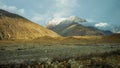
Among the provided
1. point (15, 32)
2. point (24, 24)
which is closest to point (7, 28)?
point (15, 32)

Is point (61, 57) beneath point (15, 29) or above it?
beneath

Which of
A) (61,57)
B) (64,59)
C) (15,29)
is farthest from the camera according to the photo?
(15,29)

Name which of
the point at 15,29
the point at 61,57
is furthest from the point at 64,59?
the point at 15,29

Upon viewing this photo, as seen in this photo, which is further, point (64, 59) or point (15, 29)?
point (15, 29)

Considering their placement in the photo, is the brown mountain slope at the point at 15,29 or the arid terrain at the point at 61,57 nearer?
the arid terrain at the point at 61,57

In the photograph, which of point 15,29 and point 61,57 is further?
point 15,29

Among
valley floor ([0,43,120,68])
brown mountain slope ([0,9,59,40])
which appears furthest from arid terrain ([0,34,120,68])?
brown mountain slope ([0,9,59,40])

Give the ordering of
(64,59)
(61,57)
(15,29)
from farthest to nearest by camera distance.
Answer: (15,29) < (61,57) < (64,59)

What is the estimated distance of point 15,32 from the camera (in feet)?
422

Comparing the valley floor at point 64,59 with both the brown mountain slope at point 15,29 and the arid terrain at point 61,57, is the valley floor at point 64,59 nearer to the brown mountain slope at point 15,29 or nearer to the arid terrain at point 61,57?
the arid terrain at point 61,57

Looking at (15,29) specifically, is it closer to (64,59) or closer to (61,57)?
(61,57)

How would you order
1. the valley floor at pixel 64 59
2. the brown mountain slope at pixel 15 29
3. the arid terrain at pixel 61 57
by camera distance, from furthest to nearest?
1. the brown mountain slope at pixel 15 29
2. the arid terrain at pixel 61 57
3. the valley floor at pixel 64 59

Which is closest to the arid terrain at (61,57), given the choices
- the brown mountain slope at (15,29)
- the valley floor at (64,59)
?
the valley floor at (64,59)

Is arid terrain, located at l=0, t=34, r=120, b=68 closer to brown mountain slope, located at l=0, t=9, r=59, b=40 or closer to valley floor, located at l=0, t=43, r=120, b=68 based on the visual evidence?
valley floor, located at l=0, t=43, r=120, b=68
